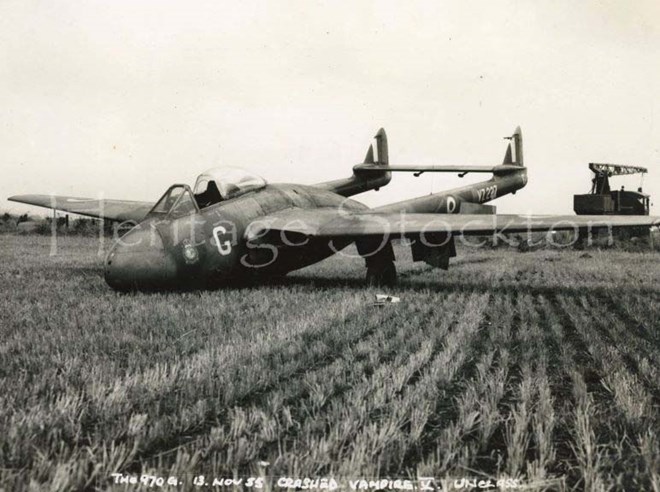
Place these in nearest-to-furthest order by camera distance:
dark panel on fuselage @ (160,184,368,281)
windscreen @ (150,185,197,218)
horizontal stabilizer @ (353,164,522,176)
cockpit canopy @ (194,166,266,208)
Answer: dark panel on fuselage @ (160,184,368,281) < windscreen @ (150,185,197,218) < cockpit canopy @ (194,166,266,208) < horizontal stabilizer @ (353,164,522,176)

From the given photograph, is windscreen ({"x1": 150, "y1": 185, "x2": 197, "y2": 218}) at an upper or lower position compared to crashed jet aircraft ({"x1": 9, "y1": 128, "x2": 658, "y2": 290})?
upper

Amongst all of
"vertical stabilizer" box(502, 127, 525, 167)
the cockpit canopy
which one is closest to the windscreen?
the cockpit canopy

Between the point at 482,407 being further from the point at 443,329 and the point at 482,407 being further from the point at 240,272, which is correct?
the point at 240,272

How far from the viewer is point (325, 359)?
458 centimetres

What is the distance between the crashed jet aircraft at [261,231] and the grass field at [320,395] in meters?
1.23

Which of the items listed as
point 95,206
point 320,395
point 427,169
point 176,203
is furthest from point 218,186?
point 320,395

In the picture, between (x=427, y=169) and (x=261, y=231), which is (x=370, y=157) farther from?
(x=261, y=231)

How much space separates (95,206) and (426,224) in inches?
346

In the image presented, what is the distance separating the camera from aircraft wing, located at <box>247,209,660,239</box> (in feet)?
30.3

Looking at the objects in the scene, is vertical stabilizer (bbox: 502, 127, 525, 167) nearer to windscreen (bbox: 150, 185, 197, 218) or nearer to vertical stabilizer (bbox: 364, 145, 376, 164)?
vertical stabilizer (bbox: 364, 145, 376, 164)

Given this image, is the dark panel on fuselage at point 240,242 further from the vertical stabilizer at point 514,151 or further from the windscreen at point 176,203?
the vertical stabilizer at point 514,151

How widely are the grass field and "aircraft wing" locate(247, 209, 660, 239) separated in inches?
98.3

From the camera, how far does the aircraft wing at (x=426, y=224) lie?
9.24 m

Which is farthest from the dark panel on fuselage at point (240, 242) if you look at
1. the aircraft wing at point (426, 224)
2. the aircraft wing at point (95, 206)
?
the aircraft wing at point (95, 206)
